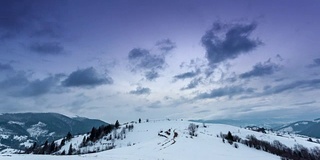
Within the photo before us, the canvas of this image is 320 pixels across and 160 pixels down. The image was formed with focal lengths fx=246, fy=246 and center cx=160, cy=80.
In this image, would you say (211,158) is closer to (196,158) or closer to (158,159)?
(196,158)

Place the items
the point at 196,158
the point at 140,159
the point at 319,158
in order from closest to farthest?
the point at 140,159 → the point at 196,158 → the point at 319,158

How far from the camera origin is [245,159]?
7825 centimetres

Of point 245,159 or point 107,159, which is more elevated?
point 107,159

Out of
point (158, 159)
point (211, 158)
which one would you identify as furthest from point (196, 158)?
point (158, 159)

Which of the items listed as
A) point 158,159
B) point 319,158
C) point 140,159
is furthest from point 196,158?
point 319,158

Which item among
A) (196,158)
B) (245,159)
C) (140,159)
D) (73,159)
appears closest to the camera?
(73,159)

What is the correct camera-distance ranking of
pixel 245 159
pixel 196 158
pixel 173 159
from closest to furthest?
pixel 173 159 → pixel 196 158 → pixel 245 159

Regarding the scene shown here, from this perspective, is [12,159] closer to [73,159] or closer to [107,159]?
[73,159]

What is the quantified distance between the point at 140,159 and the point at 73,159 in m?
14.1

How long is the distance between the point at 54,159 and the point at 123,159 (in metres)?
13.6

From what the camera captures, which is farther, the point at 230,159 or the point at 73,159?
the point at 230,159

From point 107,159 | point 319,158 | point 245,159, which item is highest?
point 107,159

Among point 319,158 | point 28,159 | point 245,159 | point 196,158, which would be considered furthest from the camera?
point 319,158

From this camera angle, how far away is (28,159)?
149ft
